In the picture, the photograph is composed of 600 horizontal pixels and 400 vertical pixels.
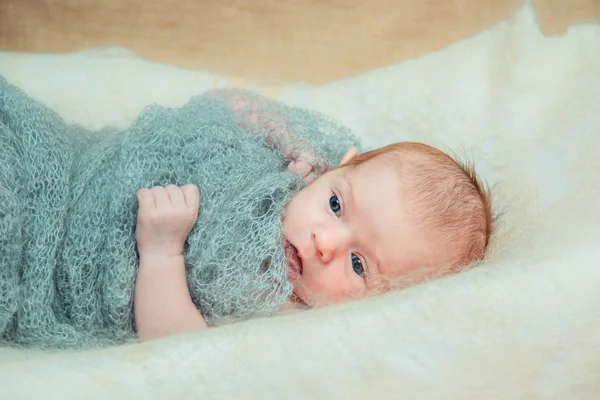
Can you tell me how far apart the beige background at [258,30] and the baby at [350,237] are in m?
0.64

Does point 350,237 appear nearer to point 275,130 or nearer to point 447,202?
point 447,202

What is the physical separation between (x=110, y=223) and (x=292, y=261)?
0.79ft

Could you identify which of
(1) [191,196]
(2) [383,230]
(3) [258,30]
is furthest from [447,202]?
(3) [258,30]

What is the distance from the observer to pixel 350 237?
2.91 feet

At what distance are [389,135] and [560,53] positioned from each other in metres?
0.32

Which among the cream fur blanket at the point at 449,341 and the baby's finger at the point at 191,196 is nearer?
the cream fur blanket at the point at 449,341

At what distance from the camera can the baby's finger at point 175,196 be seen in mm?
891

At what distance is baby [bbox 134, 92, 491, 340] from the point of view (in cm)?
87

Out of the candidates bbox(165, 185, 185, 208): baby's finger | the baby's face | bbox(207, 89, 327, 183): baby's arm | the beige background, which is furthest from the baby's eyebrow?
the beige background

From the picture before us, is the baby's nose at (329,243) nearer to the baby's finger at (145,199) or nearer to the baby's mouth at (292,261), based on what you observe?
the baby's mouth at (292,261)

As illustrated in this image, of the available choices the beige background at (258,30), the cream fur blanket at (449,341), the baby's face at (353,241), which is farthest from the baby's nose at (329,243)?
the beige background at (258,30)

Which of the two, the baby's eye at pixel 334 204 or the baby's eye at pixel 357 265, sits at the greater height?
the baby's eye at pixel 334 204

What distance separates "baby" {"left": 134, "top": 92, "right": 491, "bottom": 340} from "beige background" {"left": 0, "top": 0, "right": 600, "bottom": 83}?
2.09ft

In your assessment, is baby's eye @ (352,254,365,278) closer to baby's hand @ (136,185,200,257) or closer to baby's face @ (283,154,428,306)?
baby's face @ (283,154,428,306)
